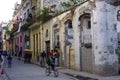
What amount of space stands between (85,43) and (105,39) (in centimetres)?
335

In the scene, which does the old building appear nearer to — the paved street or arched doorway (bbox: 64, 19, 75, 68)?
arched doorway (bbox: 64, 19, 75, 68)

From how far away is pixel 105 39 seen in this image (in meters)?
20.3

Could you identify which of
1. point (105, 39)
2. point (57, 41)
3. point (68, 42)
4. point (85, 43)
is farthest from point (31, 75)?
point (57, 41)

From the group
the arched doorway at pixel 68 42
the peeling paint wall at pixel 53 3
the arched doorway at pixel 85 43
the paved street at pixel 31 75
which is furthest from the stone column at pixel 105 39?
the peeling paint wall at pixel 53 3

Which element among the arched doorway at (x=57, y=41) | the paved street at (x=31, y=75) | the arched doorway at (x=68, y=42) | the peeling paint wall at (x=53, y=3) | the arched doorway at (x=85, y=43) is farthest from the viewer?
the peeling paint wall at (x=53, y=3)

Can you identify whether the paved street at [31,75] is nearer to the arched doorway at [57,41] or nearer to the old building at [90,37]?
the old building at [90,37]

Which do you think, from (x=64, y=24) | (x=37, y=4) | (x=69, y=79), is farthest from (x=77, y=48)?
(x=37, y=4)

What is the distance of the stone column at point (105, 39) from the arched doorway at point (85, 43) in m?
1.65

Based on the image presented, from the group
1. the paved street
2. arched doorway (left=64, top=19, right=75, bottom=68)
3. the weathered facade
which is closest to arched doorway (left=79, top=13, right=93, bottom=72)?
the weathered facade

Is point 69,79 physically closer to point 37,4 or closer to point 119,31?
point 119,31

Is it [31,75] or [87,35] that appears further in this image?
[87,35]

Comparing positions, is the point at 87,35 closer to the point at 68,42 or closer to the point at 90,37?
the point at 90,37

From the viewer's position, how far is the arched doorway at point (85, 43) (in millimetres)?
22344

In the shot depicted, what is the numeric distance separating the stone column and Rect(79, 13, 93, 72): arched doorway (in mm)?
1654
